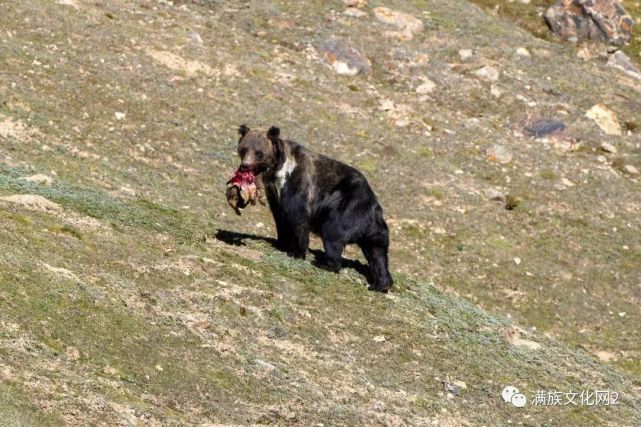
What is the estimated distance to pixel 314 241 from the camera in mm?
22844

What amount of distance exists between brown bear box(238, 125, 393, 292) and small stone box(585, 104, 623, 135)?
20674 millimetres

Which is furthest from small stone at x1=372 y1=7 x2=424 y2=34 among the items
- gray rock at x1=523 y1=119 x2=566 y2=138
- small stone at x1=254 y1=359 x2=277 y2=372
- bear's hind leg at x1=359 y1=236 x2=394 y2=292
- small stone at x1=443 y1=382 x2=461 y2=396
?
small stone at x1=254 y1=359 x2=277 y2=372

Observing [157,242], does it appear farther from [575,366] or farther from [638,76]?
[638,76]

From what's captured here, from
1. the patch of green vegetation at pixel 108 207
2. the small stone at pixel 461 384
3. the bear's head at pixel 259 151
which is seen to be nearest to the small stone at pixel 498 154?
the patch of green vegetation at pixel 108 207

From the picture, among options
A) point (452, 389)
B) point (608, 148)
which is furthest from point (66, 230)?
point (608, 148)

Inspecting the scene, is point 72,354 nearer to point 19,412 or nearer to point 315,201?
point 19,412

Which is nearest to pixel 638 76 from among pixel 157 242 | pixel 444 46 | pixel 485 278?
pixel 444 46

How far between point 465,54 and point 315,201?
22372 mm

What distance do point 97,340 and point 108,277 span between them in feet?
6.22

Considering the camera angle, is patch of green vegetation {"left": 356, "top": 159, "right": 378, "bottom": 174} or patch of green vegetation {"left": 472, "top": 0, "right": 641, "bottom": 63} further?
patch of green vegetation {"left": 472, "top": 0, "right": 641, "bottom": 63}

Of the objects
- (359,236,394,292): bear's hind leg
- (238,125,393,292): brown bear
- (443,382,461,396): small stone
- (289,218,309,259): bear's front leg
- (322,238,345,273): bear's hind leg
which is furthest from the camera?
(359,236,394,292): bear's hind leg

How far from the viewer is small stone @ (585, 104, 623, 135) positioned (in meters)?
35.3

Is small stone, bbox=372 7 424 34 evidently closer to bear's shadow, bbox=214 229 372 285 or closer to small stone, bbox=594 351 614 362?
small stone, bbox=594 351 614 362

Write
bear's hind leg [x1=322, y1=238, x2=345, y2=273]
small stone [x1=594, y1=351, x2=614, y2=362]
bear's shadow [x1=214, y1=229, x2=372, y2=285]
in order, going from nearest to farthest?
bear's hind leg [x1=322, y1=238, x2=345, y2=273] → bear's shadow [x1=214, y1=229, x2=372, y2=285] → small stone [x1=594, y1=351, x2=614, y2=362]
